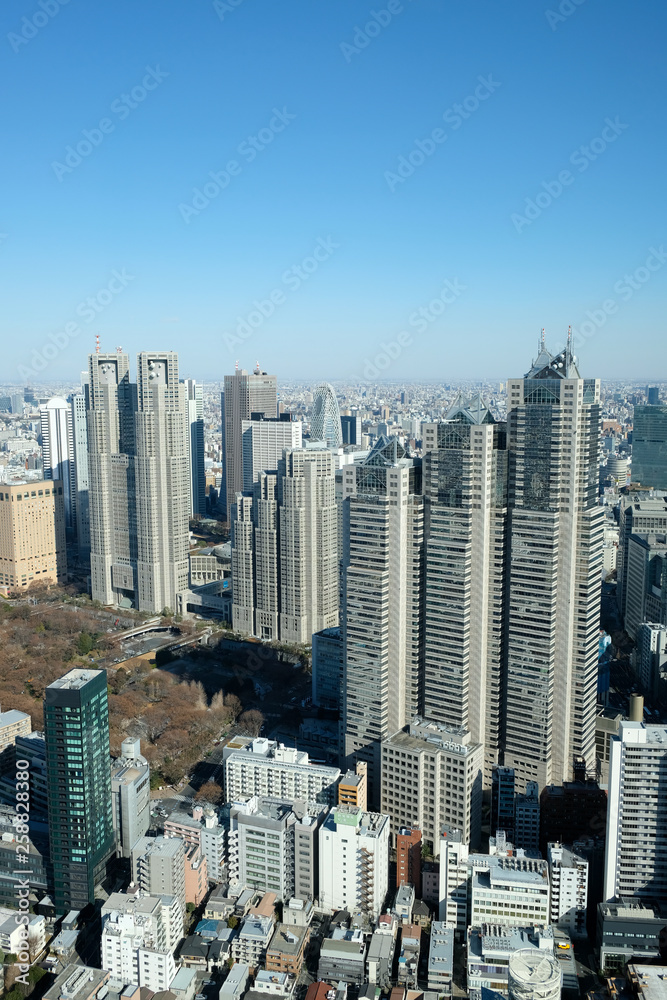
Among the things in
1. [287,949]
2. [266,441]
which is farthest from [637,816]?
[266,441]

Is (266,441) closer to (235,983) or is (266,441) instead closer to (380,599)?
(380,599)

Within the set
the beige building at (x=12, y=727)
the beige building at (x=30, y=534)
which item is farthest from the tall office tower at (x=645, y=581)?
the beige building at (x=30, y=534)

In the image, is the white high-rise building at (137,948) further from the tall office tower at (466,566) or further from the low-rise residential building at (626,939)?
the tall office tower at (466,566)

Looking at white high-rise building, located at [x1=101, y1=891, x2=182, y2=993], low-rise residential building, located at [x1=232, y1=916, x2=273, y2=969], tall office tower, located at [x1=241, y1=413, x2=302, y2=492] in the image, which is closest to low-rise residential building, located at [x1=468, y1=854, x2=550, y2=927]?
low-rise residential building, located at [x1=232, y1=916, x2=273, y2=969]

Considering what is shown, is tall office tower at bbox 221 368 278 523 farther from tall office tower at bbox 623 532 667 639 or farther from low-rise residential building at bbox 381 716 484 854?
low-rise residential building at bbox 381 716 484 854

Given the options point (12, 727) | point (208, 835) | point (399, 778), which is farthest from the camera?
point (12, 727)

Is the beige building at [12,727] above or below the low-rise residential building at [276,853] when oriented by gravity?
above
